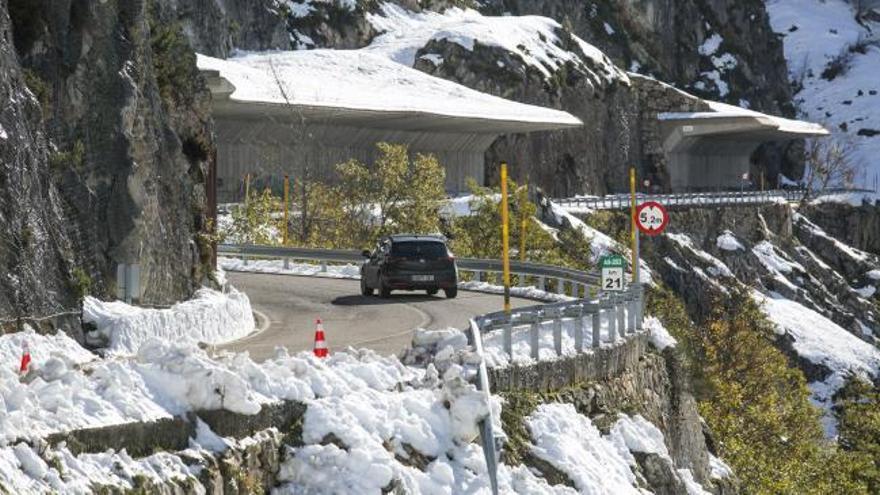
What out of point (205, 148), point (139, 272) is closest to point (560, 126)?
point (205, 148)

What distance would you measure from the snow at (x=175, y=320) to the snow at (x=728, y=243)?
71.7m

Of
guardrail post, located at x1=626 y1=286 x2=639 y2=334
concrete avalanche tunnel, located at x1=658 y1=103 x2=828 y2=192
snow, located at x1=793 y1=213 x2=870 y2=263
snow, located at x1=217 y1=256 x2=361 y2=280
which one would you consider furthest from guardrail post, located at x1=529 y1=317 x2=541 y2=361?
concrete avalanche tunnel, located at x1=658 y1=103 x2=828 y2=192

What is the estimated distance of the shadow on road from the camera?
34.2 meters

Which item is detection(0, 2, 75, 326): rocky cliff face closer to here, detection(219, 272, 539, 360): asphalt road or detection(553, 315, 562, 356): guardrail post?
detection(219, 272, 539, 360): asphalt road

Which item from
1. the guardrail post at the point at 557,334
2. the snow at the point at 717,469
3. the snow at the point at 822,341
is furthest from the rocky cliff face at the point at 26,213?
the snow at the point at 822,341

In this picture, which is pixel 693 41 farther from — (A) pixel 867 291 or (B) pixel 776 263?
(B) pixel 776 263

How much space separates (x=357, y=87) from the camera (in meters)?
80.7

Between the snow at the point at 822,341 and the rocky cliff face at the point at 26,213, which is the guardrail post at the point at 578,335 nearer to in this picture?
the rocky cliff face at the point at 26,213

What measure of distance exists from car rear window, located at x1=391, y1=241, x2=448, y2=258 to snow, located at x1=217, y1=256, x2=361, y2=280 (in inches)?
323

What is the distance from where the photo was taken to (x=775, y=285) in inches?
3762

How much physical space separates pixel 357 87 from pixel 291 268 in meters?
35.3

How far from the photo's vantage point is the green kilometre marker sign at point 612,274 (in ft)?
96.8

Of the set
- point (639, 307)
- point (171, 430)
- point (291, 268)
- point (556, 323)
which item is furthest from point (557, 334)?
point (291, 268)

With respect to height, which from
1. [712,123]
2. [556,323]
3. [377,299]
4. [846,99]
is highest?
[846,99]
